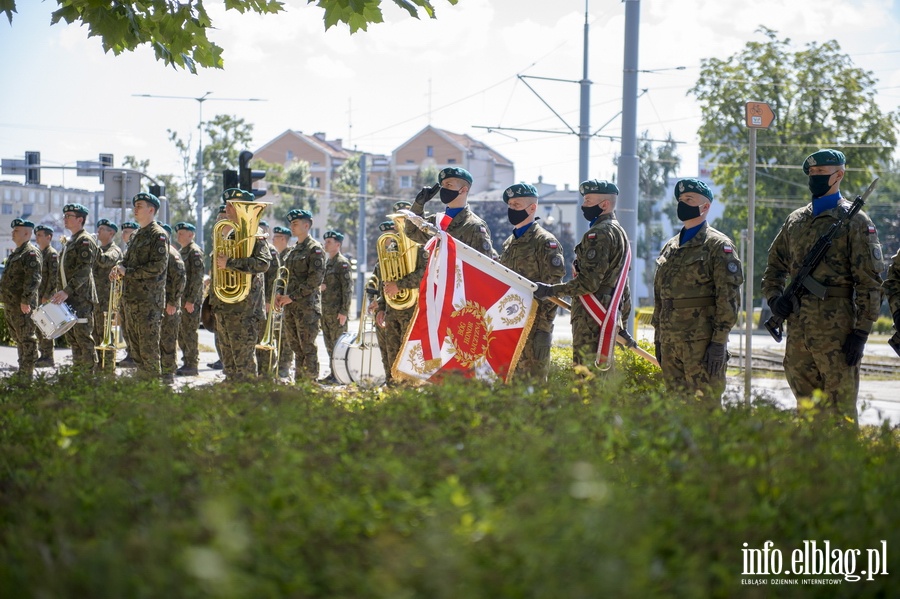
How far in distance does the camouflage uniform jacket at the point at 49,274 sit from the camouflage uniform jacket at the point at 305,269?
3.47 m

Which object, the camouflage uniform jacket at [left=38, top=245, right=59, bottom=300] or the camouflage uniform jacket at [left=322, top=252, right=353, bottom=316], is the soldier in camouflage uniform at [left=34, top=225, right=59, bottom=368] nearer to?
the camouflage uniform jacket at [left=38, top=245, right=59, bottom=300]

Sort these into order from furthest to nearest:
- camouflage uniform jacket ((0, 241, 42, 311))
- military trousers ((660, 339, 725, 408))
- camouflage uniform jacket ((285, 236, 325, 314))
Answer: camouflage uniform jacket ((0, 241, 42, 311)), camouflage uniform jacket ((285, 236, 325, 314)), military trousers ((660, 339, 725, 408))

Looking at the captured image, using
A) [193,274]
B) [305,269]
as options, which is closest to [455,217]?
[305,269]

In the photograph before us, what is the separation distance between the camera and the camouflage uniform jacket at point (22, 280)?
46.3ft

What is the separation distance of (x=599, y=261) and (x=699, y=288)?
93 centimetres

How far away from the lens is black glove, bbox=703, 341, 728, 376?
314 inches

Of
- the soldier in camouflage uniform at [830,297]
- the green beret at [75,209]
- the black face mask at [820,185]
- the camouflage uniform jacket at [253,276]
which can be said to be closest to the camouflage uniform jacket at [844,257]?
the soldier in camouflage uniform at [830,297]

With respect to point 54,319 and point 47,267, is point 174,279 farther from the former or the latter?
point 54,319

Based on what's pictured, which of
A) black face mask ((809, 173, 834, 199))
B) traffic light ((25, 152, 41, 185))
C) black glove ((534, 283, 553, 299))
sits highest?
traffic light ((25, 152, 41, 185))

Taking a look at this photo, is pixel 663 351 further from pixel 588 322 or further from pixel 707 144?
pixel 707 144

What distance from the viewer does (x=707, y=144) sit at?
44.3m

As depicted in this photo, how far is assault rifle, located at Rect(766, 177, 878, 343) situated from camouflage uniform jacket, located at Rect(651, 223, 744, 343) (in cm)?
38

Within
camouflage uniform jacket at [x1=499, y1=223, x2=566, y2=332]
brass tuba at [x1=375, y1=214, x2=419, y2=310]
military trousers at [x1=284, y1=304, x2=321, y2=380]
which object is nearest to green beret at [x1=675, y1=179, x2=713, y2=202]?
camouflage uniform jacket at [x1=499, y1=223, x2=566, y2=332]

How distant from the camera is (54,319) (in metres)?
12.7
